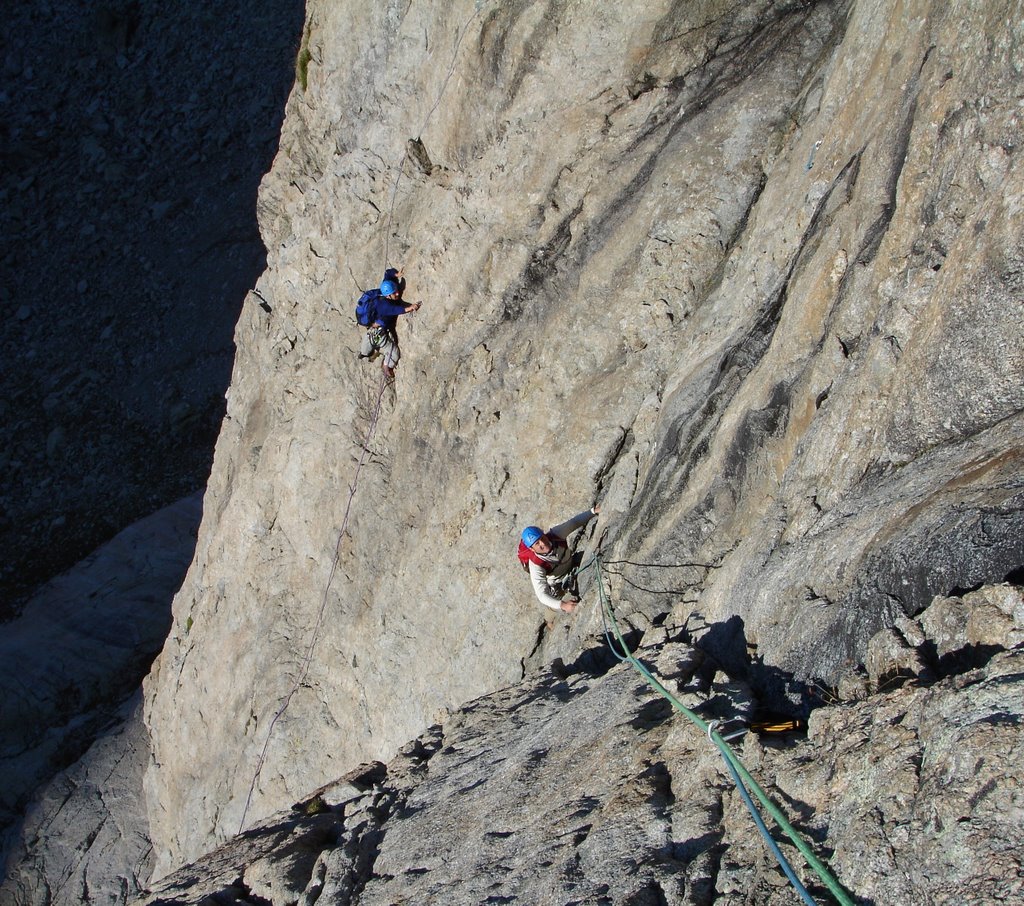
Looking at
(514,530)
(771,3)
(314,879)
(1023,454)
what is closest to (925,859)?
(1023,454)

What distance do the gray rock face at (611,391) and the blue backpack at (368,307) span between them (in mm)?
541

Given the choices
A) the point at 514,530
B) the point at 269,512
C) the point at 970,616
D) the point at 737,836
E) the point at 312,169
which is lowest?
the point at 737,836

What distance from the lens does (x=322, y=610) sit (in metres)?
14.5

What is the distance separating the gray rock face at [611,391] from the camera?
6047mm

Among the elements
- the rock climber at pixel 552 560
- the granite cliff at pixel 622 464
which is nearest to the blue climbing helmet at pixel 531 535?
the rock climber at pixel 552 560

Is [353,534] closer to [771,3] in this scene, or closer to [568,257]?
[568,257]

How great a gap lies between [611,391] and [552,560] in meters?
2.15

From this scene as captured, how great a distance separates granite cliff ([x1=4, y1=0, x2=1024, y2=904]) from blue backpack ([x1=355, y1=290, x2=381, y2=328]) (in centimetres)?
62

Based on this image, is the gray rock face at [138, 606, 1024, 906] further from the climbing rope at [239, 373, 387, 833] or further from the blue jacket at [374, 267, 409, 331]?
the blue jacket at [374, 267, 409, 331]

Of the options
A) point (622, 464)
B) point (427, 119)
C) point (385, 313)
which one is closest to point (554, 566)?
point (622, 464)

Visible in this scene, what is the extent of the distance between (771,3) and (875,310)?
4.41 meters

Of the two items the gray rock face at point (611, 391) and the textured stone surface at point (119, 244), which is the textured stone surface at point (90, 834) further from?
the textured stone surface at point (119, 244)

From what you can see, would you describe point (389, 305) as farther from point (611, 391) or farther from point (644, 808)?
point (644, 808)

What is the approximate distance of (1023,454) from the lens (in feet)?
17.8
